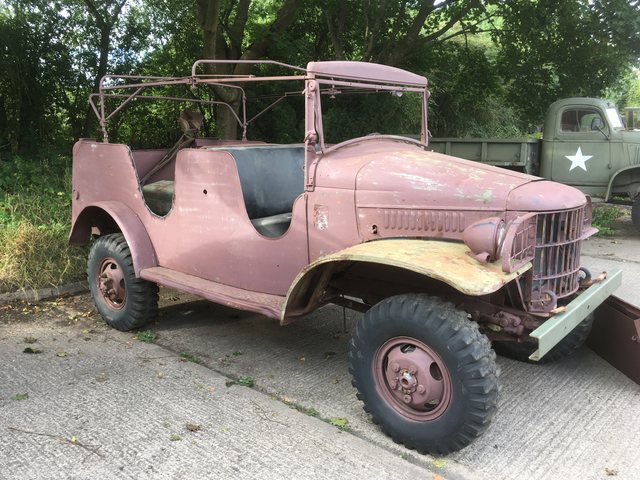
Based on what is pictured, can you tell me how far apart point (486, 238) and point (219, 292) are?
189 cm

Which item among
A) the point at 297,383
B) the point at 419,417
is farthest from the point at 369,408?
the point at 297,383

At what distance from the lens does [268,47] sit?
9500 mm

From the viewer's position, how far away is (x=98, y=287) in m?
4.75

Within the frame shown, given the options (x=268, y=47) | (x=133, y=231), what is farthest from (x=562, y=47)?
(x=133, y=231)

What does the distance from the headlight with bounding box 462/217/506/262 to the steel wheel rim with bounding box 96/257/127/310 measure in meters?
2.91

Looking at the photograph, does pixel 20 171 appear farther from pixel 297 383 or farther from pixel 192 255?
pixel 297 383

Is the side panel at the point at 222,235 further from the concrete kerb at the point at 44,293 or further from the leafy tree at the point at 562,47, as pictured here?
the leafy tree at the point at 562,47

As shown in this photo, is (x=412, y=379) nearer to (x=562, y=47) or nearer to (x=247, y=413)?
(x=247, y=413)

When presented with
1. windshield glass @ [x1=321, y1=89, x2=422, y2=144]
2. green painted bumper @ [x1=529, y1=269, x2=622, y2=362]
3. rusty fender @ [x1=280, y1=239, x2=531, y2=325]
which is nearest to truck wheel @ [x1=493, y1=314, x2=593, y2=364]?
green painted bumper @ [x1=529, y1=269, x2=622, y2=362]

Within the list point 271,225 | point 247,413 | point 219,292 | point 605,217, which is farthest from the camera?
point 605,217

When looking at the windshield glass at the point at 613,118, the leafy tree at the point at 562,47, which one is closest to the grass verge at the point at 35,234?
the windshield glass at the point at 613,118

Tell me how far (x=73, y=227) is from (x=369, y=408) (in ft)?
10.9

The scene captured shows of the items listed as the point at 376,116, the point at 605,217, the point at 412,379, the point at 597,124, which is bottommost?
the point at 605,217

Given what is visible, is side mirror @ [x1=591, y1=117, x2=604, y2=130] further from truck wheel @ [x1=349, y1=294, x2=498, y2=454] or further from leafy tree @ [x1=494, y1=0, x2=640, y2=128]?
truck wheel @ [x1=349, y1=294, x2=498, y2=454]
